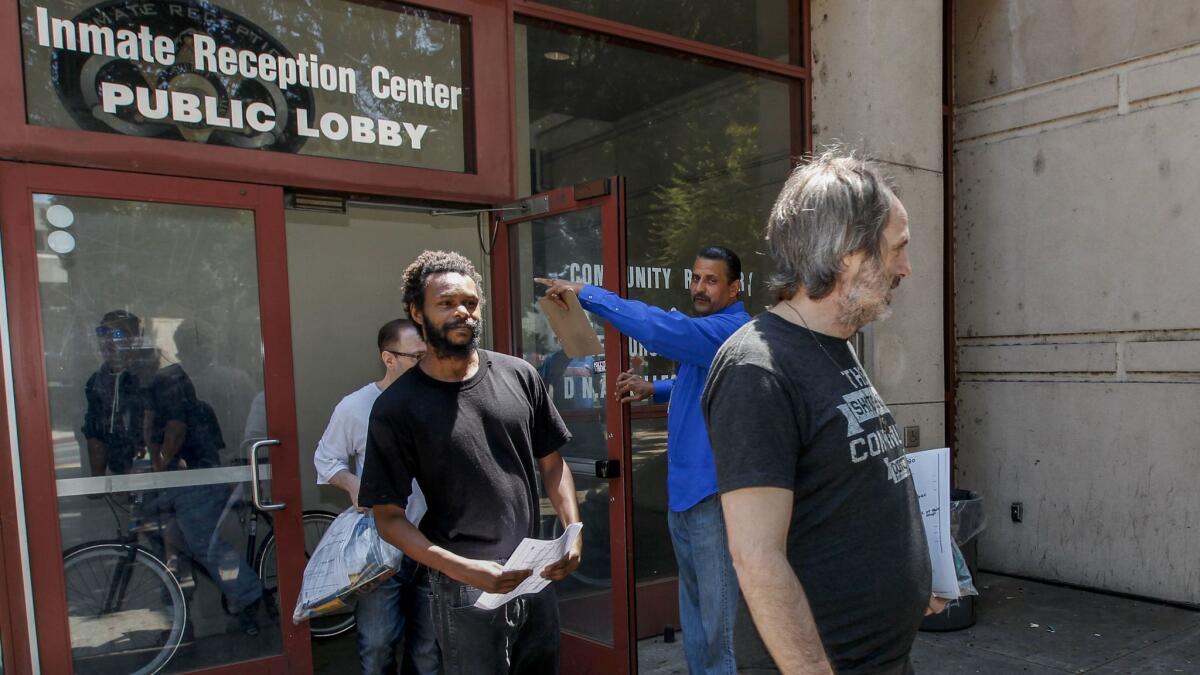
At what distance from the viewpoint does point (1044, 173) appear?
5598mm

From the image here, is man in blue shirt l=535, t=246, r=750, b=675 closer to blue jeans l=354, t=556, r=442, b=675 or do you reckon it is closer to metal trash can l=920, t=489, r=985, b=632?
→ blue jeans l=354, t=556, r=442, b=675

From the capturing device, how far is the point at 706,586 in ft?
9.95

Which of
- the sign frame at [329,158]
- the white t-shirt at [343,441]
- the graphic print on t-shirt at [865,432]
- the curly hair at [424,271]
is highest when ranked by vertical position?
the sign frame at [329,158]

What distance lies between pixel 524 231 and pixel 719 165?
5.88ft

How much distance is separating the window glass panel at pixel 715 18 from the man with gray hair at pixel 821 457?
3536mm

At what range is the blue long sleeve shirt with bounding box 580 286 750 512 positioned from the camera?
309 cm

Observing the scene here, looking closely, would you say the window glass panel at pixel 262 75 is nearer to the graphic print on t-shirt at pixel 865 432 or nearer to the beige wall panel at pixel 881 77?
the beige wall panel at pixel 881 77

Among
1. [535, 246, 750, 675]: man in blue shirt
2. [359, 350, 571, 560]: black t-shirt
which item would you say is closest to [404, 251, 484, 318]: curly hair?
[359, 350, 571, 560]: black t-shirt

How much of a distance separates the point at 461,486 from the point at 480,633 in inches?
17.9

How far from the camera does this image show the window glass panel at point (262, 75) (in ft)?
10.5

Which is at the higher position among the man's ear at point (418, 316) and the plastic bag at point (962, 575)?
the man's ear at point (418, 316)

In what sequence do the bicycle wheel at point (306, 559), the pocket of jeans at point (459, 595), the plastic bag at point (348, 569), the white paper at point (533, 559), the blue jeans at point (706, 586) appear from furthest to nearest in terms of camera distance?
the bicycle wheel at point (306, 559) → the plastic bag at point (348, 569) → the blue jeans at point (706, 586) → the pocket of jeans at point (459, 595) → the white paper at point (533, 559)

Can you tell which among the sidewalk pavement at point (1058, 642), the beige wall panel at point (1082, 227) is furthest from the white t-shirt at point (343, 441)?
the beige wall panel at point (1082, 227)

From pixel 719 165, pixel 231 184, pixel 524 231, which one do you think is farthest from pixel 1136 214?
pixel 231 184
